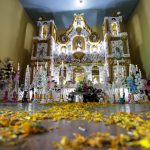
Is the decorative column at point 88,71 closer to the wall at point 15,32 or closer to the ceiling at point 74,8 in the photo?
the wall at point 15,32

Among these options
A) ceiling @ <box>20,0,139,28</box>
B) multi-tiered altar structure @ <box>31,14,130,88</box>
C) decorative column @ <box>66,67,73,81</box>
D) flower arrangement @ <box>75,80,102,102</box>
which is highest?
ceiling @ <box>20,0,139,28</box>

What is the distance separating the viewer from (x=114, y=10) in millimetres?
17000

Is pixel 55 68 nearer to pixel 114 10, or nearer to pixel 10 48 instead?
pixel 10 48

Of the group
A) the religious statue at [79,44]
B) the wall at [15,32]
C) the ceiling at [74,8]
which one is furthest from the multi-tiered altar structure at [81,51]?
the wall at [15,32]

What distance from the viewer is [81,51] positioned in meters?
15.9

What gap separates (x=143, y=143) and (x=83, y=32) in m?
16.9

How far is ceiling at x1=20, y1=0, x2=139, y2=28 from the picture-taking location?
15.8m

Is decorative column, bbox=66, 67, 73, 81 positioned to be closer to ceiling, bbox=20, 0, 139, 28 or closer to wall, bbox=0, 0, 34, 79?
wall, bbox=0, 0, 34, 79

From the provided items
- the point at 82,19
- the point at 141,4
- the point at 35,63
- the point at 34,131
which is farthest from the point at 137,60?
the point at 34,131

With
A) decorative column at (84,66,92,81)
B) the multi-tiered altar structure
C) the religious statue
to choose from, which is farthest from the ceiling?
decorative column at (84,66,92,81)

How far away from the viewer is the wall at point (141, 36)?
546 inches

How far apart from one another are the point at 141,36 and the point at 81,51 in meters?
5.10

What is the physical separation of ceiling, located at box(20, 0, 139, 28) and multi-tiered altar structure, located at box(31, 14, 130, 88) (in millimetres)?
754

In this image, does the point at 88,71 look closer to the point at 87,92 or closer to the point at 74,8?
the point at 74,8
